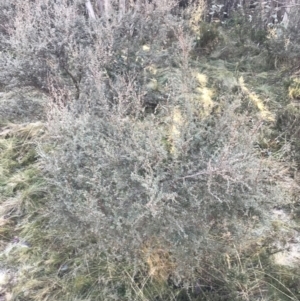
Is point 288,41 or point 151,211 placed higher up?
point 288,41

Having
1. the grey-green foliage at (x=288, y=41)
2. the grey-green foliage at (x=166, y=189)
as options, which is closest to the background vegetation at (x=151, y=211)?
the grey-green foliage at (x=166, y=189)

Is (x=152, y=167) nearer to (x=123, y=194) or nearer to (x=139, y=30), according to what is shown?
(x=123, y=194)

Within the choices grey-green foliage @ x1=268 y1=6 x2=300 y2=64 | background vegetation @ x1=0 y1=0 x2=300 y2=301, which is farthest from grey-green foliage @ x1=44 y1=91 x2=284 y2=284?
grey-green foliage @ x1=268 y1=6 x2=300 y2=64

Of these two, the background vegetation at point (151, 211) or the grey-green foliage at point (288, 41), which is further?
the grey-green foliage at point (288, 41)

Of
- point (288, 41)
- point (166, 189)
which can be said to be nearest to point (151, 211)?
point (166, 189)

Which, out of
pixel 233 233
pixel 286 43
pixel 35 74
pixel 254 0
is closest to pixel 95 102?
pixel 35 74

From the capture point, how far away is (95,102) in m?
2.95

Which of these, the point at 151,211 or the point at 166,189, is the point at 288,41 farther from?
the point at 151,211

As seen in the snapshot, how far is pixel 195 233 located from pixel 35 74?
2275 mm

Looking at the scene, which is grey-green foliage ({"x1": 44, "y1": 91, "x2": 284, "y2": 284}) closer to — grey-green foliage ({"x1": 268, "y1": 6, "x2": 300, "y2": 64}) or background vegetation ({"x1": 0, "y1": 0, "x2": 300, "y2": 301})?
background vegetation ({"x1": 0, "y1": 0, "x2": 300, "y2": 301})

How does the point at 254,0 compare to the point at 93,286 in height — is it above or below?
above

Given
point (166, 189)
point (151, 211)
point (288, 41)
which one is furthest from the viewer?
point (288, 41)

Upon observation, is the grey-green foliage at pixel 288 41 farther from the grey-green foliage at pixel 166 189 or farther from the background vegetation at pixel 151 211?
the grey-green foliage at pixel 166 189

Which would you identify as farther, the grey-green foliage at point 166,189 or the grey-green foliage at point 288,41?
the grey-green foliage at point 288,41
